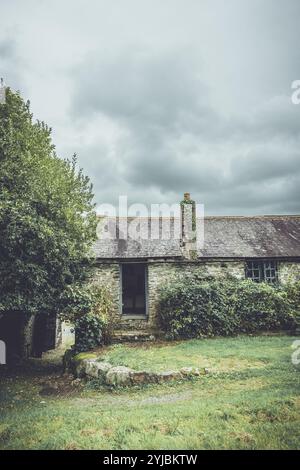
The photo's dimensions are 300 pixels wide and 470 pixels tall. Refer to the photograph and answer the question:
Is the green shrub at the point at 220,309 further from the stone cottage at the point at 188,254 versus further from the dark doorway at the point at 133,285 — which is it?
the dark doorway at the point at 133,285

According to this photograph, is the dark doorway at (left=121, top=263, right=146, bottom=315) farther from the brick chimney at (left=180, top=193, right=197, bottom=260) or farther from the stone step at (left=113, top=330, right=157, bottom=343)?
the stone step at (left=113, top=330, right=157, bottom=343)

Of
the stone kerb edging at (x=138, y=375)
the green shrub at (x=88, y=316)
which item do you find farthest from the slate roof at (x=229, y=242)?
the stone kerb edging at (x=138, y=375)

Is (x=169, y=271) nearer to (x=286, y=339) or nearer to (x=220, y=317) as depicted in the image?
(x=220, y=317)

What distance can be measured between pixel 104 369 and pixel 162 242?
8.63 metres

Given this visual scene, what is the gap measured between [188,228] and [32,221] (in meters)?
9.76

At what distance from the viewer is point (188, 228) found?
57.8 ft

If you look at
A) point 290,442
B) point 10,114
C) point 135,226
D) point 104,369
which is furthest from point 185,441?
point 135,226

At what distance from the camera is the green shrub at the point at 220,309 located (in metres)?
14.6

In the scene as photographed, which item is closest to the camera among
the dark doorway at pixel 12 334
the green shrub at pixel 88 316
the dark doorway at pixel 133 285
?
the green shrub at pixel 88 316

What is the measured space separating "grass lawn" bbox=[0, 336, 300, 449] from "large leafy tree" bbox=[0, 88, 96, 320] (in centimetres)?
299

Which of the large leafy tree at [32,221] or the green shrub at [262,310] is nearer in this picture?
the large leafy tree at [32,221]

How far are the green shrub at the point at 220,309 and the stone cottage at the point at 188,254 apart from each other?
110cm

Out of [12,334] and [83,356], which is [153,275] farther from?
[12,334]

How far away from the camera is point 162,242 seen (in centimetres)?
1759
